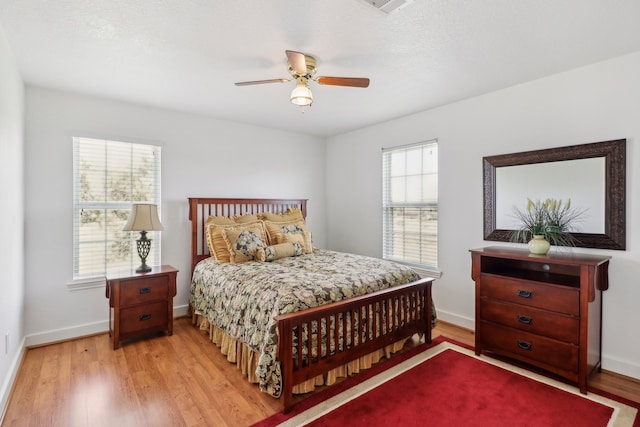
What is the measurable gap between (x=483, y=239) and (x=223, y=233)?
2.77 metres

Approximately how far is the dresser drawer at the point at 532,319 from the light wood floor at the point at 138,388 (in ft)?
1.54

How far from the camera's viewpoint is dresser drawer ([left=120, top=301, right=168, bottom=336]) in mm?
3066

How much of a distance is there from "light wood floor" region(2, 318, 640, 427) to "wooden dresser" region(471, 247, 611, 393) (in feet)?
1.14

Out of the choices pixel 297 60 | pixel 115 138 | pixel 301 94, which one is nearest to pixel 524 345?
pixel 301 94

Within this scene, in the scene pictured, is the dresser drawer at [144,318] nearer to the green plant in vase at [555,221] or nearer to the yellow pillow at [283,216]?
the yellow pillow at [283,216]

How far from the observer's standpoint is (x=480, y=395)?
227 cm

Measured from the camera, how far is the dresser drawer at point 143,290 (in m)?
3.07

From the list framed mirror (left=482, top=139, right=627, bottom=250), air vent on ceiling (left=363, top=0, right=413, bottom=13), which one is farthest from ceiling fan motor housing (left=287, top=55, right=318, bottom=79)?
framed mirror (left=482, top=139, right=627, bottom=250)

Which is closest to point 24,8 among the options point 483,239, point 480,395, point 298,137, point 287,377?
point 287,377

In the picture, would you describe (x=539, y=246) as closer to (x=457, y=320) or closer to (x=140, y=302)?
(x=457, y=320)

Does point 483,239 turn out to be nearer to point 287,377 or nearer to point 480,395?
point 480,395

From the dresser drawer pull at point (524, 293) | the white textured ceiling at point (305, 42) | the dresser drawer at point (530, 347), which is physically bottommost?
the dresser drawer at point (530, 347)

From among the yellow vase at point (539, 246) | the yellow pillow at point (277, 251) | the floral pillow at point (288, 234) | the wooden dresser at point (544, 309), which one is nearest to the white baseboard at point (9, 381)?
the yellow pillow at point (277, 251)

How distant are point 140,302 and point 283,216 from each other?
1.91 meters
